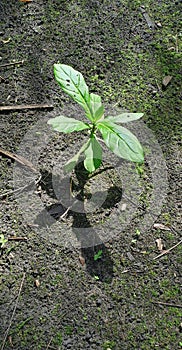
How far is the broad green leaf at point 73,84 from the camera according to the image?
1.50 m

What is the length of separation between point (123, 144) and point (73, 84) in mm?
261

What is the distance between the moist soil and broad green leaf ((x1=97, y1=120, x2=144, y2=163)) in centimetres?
30

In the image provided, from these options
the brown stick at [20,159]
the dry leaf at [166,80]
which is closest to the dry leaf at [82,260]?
the brown stick at [20,159]

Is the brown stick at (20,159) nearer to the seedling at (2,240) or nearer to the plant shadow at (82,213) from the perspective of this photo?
the plant shadow at (82,213)

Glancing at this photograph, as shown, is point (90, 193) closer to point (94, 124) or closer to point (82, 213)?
point (82, 213)

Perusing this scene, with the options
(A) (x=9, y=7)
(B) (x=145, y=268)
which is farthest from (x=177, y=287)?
(A) (x=9, y=7)

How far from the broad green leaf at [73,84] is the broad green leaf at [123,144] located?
124 mm

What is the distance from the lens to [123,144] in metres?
1.42

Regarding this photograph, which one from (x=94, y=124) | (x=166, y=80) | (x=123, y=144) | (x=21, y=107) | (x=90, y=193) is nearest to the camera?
(x=123, y=144)

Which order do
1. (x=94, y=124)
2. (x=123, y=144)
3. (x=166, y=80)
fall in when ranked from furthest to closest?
(x=166, y=80) < (x=94, y=124) < (x=123, y=144)

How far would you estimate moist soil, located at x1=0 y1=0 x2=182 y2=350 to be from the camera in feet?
4.86

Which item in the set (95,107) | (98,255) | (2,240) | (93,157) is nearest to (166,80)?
(95,107)

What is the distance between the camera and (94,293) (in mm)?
1521

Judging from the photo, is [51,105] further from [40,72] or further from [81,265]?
[81,265]
